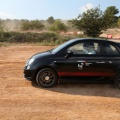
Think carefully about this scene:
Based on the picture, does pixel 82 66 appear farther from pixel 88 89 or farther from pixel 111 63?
pixel 111 63

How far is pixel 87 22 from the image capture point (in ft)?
102

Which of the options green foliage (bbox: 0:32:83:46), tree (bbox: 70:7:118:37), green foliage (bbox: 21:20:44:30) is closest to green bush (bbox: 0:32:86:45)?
green foliage (bbox: 0:32:83:46)

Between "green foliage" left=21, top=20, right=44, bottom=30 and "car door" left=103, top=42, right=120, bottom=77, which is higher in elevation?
"green foliage" left=21, top=20, right=44, bottom=30

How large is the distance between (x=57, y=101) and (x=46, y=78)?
1364 millimetres

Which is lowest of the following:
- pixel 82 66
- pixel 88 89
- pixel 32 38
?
pixel 88 89

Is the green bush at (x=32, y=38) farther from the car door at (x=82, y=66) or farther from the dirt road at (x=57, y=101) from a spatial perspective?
the car door at (x=82, y=66)

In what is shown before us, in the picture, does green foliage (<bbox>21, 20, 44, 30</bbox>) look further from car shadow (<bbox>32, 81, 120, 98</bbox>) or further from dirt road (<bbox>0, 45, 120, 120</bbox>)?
car shadow (<bbox>32, 81, 120, 98</bbox>)

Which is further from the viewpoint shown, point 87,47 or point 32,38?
point 32,38

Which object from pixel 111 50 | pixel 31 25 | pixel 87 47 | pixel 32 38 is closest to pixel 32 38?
pixel 32 38

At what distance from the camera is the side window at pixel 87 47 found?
847 cm

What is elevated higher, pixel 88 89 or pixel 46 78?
pixel 46 78

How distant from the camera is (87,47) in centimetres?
851

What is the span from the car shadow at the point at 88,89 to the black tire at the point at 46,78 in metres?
0.19

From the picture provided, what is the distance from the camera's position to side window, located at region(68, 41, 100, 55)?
847 centimetres
